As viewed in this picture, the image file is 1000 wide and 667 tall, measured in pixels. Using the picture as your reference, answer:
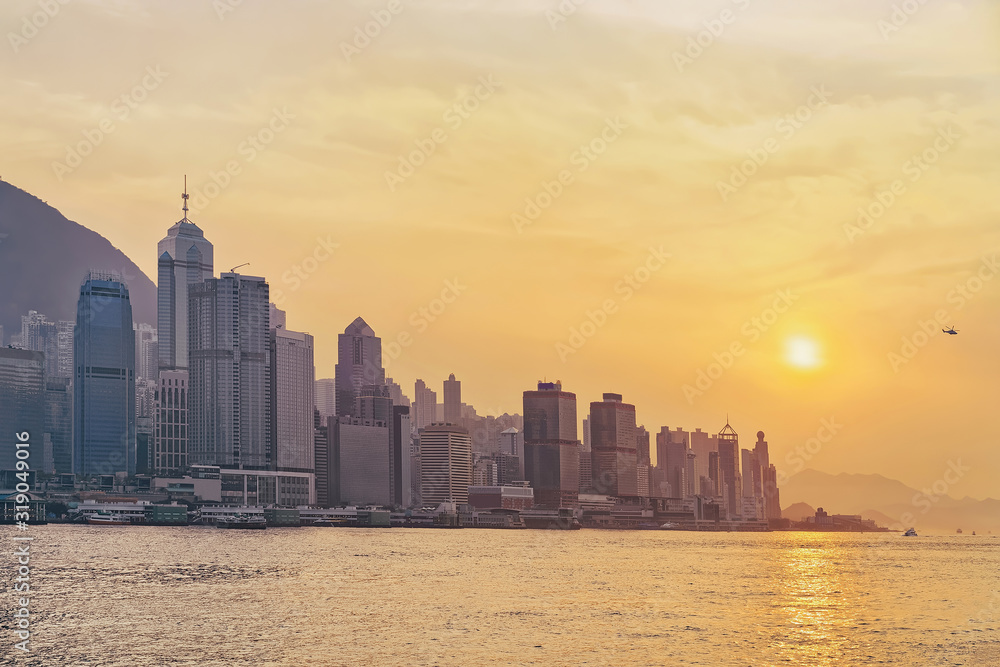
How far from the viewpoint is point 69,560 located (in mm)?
191875

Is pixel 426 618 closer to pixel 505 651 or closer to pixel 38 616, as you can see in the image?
pixel 505 651

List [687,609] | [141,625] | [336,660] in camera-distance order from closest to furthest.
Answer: [336,660] → [141,625] → [687,609]

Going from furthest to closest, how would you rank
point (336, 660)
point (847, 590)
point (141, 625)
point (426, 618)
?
point (847, 590) → point (426, 618) → point (141, 625) → point (336, 660)

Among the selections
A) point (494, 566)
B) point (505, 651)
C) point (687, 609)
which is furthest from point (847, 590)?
point (505, 651)

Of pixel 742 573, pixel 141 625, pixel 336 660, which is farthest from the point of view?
pixel 742 573

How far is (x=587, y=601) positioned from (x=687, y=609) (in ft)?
41.3

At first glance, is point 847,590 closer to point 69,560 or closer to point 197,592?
point 197,592

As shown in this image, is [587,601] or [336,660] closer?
[336,660]

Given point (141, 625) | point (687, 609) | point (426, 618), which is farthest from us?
point (687, 609)

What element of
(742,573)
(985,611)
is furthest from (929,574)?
(985,611)

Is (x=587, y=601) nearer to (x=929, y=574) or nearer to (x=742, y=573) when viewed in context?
(x=742, y=573)

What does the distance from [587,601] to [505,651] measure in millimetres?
40341

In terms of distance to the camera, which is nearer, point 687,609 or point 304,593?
point 687,609

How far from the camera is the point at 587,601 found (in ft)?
426
